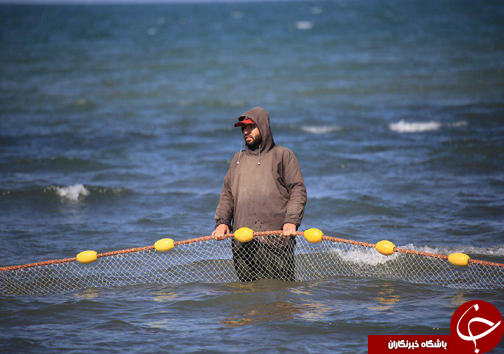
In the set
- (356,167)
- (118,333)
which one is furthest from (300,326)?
(356,167)

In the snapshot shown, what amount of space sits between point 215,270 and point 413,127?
441 inches

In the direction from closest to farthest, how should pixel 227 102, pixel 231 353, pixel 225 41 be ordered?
pixel 231 353, pixel 227 102, pixel 225 41

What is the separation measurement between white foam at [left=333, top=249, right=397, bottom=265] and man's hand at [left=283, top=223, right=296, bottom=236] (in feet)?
8.11

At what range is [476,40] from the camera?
4022 cm

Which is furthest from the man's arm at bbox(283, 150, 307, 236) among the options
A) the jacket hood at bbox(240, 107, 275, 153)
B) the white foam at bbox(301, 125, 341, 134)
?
the white foam at bbox(301, 125, 341, 134)

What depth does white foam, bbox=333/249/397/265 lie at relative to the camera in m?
7.74

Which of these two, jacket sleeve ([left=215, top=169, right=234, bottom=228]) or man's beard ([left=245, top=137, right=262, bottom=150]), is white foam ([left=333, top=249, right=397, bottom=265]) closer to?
jacket sleeve ([left=215, top=169, right=234, bottom=228])

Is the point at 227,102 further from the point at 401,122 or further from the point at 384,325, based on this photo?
the point at 384,325

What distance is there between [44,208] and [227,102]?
543 inches

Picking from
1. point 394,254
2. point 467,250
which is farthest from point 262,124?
point 467,250

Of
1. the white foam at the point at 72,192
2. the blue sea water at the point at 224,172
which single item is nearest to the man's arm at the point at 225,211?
the blue sea water at the point at 224,172

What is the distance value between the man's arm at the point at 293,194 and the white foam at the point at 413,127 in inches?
460

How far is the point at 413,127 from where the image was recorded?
673 inches

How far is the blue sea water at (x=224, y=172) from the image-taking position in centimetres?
579
